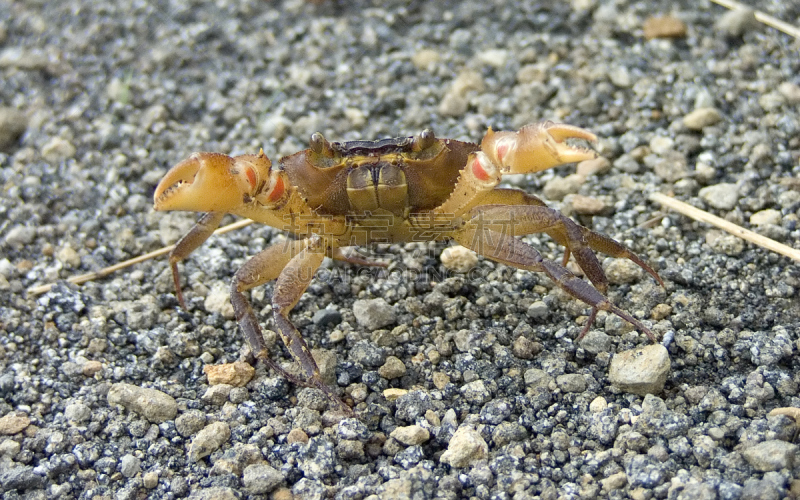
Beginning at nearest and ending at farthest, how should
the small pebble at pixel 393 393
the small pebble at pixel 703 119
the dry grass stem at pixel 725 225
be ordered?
the small pebble at pixel 393 393 → the dry grass stem at pixel 725 225 → the small pebble at pixel 703 119

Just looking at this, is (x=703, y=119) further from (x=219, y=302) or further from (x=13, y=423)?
(x=13, y=423)

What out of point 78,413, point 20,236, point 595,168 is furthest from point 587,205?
point 20,236

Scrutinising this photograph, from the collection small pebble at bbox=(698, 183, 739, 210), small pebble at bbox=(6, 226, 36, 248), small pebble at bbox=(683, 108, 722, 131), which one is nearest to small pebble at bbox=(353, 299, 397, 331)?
small pebble at bbox=(698, 183, 739, 210)

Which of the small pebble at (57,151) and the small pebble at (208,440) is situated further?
the small pebble at (57,151)

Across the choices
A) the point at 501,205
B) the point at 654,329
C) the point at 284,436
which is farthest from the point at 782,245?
the point at 284,436

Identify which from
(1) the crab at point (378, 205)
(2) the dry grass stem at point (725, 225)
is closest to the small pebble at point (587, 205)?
(2) the dry grass stem at point (725, 225)

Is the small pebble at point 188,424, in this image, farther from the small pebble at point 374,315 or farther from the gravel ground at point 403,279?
the small pebble at point 374,315

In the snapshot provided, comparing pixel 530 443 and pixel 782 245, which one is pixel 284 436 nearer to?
pixel 530 443

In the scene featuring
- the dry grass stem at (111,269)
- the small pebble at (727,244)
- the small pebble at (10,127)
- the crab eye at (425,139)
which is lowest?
the small pebble at (727,244)
